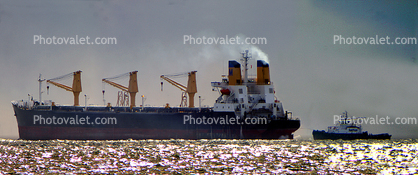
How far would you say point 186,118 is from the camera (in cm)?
6306

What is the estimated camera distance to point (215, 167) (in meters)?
29.4

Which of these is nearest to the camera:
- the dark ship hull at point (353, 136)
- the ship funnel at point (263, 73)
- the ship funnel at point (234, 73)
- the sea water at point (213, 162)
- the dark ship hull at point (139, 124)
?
the sea water at point (213, 162)

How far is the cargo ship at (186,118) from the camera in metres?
61.7

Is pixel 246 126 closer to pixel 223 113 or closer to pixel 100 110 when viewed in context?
pixel 223 113

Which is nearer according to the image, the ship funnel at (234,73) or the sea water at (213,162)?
the sea water at (213,162)

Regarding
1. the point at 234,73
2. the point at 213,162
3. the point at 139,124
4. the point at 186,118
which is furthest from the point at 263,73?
the point at 213,162

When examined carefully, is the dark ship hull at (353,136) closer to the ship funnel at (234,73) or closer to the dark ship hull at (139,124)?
the dark ship hull at (139,124)

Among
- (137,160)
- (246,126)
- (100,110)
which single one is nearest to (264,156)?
(137,160)

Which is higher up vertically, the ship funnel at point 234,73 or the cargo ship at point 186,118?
the ship funnel at point 234,73

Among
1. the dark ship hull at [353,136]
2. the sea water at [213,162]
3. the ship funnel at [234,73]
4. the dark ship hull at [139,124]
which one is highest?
the ship funnel at [234,73]

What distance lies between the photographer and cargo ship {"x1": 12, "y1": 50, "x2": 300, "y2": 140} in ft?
202

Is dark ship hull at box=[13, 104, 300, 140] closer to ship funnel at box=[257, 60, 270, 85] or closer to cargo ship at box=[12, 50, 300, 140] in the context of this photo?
cargo ship at box=[12, 50, 300, 140]

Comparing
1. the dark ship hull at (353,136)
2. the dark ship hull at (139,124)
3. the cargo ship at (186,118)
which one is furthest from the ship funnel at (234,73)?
the dark ship hull at (353,136)

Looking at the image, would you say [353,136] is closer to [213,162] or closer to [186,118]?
[186,118]
